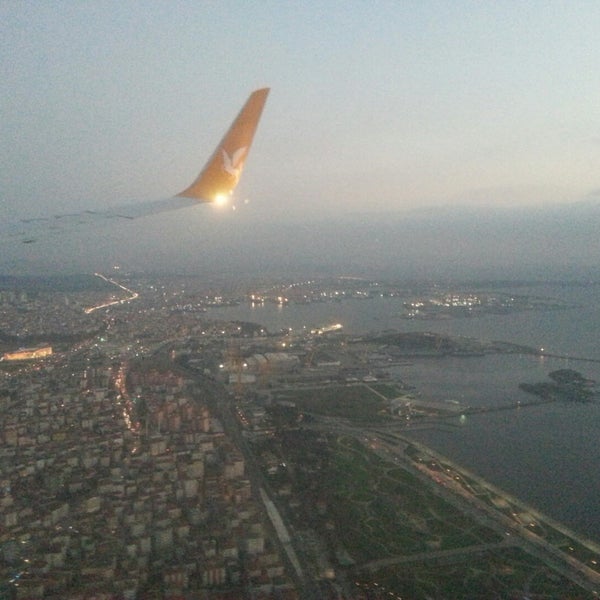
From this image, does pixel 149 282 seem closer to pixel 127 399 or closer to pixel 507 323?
pixel 507 323

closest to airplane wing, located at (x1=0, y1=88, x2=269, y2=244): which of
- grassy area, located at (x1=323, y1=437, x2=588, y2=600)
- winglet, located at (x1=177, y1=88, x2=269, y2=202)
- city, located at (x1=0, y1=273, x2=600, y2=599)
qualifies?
winglet, located at (x1=177, y1=88, x2=269, y2=202)

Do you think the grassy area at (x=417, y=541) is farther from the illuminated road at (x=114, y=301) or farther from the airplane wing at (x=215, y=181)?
the illuminated road at (x=114, y=301)

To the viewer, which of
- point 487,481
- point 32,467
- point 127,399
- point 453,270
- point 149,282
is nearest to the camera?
point 32,467

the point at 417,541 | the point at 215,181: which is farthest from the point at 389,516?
the point at 215,181

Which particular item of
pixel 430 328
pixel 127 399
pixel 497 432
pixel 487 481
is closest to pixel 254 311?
pixel 430 328

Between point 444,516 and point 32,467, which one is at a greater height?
point 32,467

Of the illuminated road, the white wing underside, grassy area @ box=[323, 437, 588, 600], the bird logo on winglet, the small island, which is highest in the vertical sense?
the bird logo on winglet

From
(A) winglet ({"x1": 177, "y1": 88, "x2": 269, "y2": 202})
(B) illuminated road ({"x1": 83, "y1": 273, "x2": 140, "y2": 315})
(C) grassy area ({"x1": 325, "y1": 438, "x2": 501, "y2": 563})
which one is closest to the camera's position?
(A) winglet ({"x1": 177, "y1": 88, "x2": 269, "y2": 202})

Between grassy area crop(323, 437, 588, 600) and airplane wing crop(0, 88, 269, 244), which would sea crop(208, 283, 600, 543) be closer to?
grassy area crop(323, 437, 588, 600)
